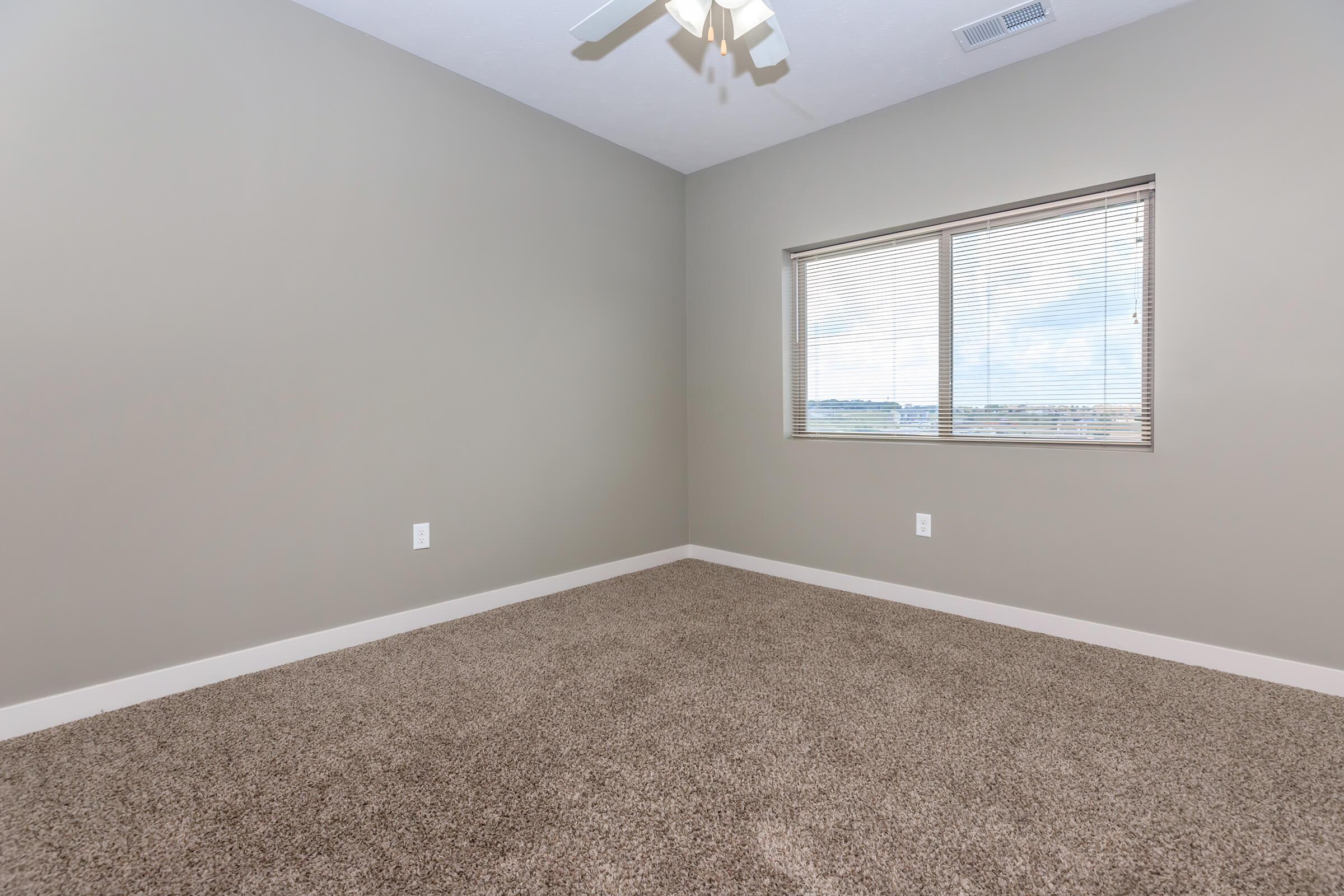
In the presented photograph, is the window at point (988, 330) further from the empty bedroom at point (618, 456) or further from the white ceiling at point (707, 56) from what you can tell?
the white ceiling at point (707, 56)

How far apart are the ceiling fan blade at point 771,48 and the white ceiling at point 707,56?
39 centimetres

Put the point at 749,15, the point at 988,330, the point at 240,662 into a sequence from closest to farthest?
the point at 749,15
the point at 240,662
the point at 988,330

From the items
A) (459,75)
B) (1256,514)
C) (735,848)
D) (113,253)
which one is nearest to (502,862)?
(735,848)

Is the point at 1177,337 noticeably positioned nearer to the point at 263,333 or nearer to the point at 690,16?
the point at 690,16

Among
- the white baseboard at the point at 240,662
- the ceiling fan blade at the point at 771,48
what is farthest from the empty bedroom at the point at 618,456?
the ceiling fan blade at the point at 771,48

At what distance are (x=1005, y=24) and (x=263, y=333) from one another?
9.86ft

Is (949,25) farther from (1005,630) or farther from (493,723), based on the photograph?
(493,723)

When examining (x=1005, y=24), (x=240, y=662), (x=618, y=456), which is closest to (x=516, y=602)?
(x=618, y=456)

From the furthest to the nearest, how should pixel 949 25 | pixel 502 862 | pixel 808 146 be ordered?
pixel 808 146, pixel 949 25, pixel 502 862

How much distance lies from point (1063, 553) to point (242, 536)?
3202 mm

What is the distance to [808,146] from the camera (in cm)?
329

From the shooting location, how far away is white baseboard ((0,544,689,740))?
71.8 inches

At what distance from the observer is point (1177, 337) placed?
230 cm

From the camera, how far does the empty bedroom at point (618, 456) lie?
1.42 metres
